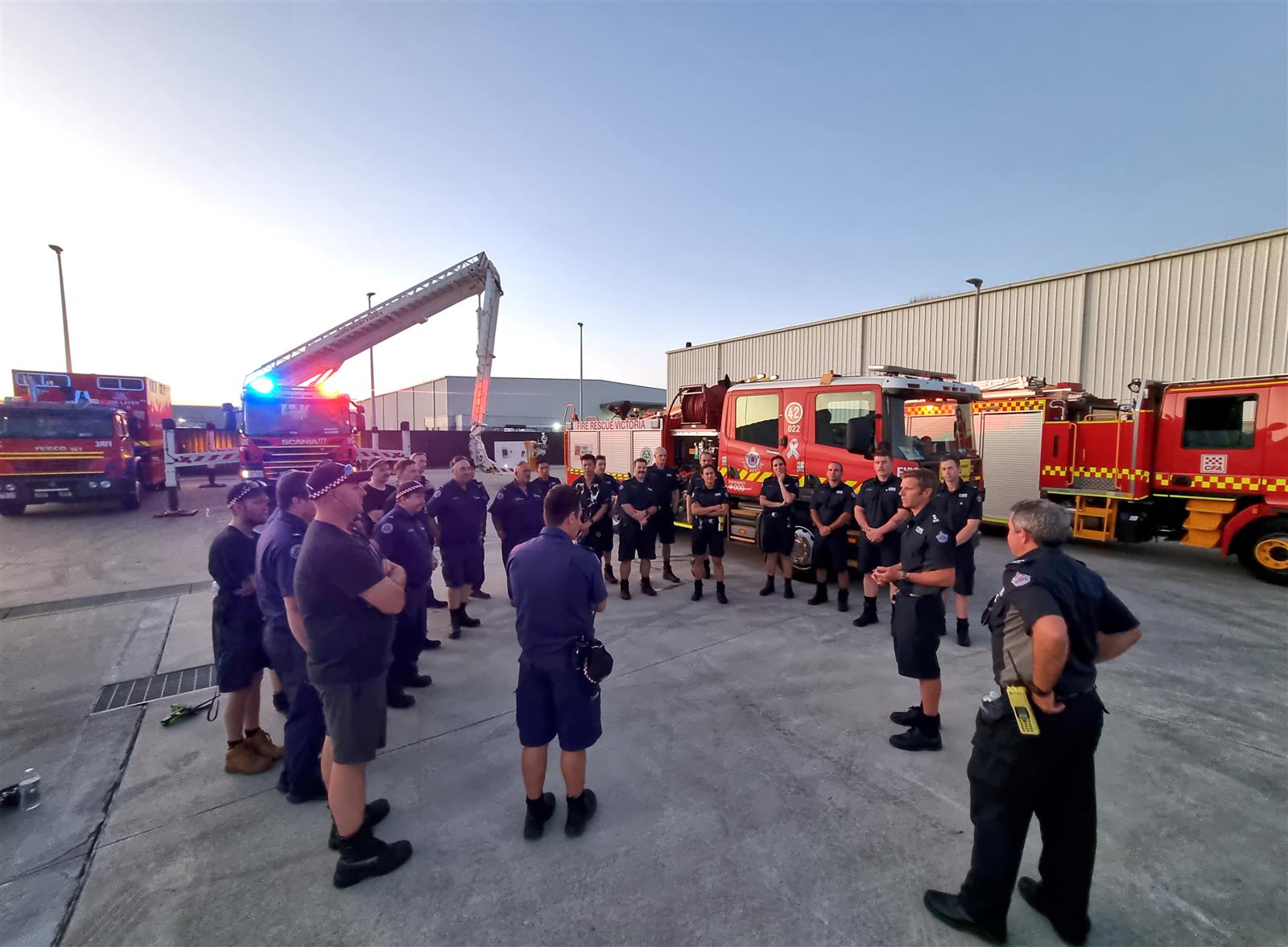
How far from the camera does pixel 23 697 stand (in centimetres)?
413

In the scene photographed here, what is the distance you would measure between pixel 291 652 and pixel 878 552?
5432 mm

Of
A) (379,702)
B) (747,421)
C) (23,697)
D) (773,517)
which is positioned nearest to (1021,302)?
(747,421)

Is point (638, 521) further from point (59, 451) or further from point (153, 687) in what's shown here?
point (59, 451)

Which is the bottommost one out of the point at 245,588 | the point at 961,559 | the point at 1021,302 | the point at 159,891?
the point at 159,891

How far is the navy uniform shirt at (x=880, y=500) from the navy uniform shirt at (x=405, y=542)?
13.7ft

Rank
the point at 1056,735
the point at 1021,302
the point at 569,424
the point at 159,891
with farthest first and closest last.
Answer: the point at 1021,302
the point at 569,424
the point at 159,891
the point at 1056,735

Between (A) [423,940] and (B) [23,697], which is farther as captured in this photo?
(B) [23,697]

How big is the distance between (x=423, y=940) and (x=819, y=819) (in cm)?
185

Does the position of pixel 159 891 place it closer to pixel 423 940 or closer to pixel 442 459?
pixel 423 940

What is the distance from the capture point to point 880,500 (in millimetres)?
5504

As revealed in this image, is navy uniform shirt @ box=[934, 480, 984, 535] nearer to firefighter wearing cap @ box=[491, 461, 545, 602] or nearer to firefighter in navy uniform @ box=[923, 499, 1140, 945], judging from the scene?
firefighter in navy uniform @ box=[923, 499, 1140, 945]

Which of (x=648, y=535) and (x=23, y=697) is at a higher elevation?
(x=648, y=535)

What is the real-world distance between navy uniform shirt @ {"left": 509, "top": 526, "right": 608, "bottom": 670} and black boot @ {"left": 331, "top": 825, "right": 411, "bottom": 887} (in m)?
0.99

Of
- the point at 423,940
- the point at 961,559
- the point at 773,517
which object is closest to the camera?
the point at 423,940
